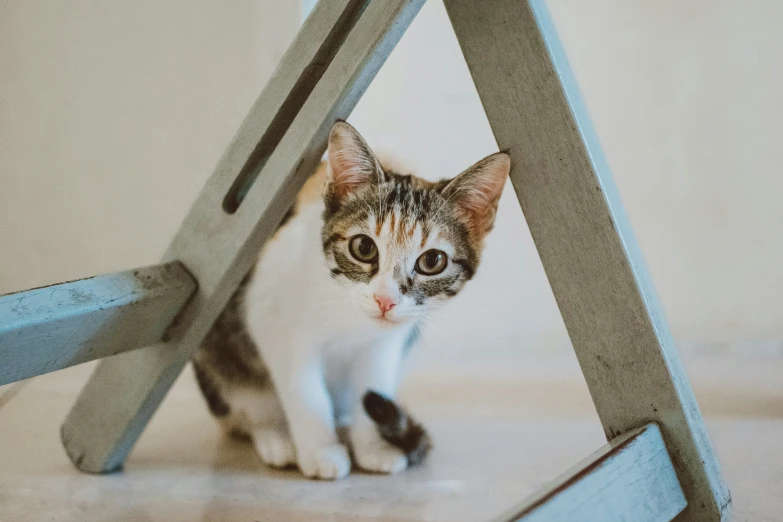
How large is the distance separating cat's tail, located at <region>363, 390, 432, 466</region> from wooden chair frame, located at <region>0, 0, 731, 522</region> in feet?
0.95

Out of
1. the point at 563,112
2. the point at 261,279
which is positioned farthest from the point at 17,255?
the point at 563,112

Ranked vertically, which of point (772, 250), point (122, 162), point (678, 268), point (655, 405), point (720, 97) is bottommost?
point (122, 162)

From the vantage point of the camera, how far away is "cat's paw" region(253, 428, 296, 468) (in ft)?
3.28

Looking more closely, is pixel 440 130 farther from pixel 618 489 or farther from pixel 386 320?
pixel 618 489

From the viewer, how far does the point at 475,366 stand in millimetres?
1587

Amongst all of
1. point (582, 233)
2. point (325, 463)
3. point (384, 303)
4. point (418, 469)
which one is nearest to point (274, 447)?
point (325, 463)

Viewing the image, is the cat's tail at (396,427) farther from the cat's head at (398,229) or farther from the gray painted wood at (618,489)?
the gray painted wood at (618,489)

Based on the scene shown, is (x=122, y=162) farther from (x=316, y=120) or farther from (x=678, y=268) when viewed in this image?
(x=678, y=268)

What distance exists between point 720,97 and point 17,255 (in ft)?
5.26

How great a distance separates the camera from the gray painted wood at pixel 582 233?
74 centimetres

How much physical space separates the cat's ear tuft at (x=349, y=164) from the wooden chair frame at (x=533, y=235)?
38mm

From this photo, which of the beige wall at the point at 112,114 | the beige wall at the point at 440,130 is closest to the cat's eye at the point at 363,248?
the beige wall at the point at 440,130

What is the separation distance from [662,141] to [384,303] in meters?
1.06

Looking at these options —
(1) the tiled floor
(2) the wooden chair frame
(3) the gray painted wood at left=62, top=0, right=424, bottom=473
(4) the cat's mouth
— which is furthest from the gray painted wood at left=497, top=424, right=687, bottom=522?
(3) the gray painted wood at left=62, top=0, right=424, bottom=473
